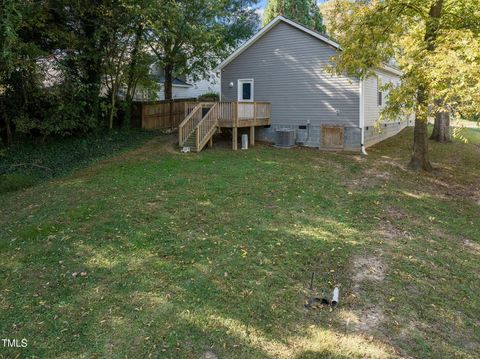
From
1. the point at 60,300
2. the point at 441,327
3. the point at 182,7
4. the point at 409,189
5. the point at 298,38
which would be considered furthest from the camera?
the point at 182,7

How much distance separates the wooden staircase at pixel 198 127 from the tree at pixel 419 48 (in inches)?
202

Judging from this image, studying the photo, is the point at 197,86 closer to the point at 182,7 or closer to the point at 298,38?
the point at 182,7

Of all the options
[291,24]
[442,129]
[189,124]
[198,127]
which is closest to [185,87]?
[291,24]

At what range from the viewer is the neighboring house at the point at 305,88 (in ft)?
48.6

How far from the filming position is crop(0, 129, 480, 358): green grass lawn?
13.4ft

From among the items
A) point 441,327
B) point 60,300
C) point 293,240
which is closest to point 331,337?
point 441,327

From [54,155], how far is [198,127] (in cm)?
539

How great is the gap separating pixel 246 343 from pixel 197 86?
93.0 feet

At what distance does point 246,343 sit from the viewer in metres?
4.00

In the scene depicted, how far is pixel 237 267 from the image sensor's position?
18.1 feet

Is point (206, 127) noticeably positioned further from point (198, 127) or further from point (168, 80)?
point (168, 80)

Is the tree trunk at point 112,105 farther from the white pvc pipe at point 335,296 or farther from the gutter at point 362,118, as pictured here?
the white pvc pipe at point 335,296

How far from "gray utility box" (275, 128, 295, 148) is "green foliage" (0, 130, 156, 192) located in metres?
6.06

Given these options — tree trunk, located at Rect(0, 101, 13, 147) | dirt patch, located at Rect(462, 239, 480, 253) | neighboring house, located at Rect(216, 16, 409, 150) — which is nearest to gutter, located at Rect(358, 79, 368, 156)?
neighboring house, located at Rect(216, 16, 409, 150)
